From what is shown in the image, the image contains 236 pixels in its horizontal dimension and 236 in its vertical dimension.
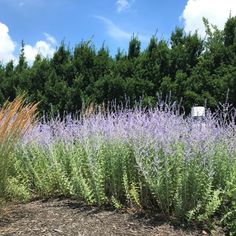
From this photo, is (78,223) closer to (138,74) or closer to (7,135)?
(7,135)

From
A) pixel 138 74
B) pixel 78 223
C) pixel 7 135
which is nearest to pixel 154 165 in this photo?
pixel 78 223

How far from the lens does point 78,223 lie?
4301 mm

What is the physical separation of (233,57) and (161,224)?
16.7 feet

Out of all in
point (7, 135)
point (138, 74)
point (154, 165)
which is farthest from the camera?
point (138, 74)

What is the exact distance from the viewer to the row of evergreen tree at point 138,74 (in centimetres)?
839

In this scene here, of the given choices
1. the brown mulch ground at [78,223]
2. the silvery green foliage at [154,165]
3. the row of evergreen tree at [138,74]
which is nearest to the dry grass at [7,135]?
the brown mulch ground at [78,223]

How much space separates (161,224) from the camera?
416 cm

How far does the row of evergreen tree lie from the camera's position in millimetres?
8391

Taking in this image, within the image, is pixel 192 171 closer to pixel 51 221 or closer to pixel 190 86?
pixel 51 221

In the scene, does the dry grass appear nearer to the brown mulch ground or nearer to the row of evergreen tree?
the brown mulch ground

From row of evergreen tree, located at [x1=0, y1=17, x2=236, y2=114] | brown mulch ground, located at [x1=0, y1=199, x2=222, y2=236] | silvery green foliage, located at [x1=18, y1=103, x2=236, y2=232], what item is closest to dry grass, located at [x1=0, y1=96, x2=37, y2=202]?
brown mulch ground, located at [x1=0, y1=199, x2=222, y2=236]

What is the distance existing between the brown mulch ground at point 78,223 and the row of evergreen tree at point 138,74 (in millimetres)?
3746

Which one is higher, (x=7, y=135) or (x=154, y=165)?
(x=7, y=135)

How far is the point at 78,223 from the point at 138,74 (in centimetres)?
522
